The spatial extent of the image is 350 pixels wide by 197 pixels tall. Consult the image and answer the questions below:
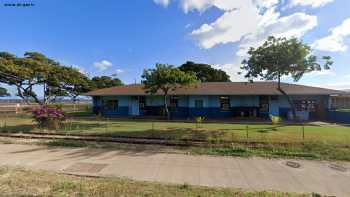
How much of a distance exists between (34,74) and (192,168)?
29114 mm

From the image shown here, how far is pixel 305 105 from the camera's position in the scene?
22062mm

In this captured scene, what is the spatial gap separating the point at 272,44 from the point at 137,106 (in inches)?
598

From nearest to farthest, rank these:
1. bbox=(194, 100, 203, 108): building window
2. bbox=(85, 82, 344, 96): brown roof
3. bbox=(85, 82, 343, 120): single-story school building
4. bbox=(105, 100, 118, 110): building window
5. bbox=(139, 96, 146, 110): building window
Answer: bbox=(85, 82, 344, 96): brown roof, bbox=(85, 82, 343, 120): single-story school building, bbox=(194, 100, 203, 108): building window, bbox=(139, 96, 146, 110): building window, bbox=(105, 100, 118, 110): building window

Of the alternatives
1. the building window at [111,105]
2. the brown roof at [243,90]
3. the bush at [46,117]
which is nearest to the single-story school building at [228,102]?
the brown roof at [243,90]

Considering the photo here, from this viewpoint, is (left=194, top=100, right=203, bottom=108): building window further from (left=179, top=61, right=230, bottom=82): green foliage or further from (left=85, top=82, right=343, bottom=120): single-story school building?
(left=179, top=61, right=230, bottom=82): green foliage

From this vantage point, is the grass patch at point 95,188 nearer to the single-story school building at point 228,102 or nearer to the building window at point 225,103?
the single-story school building at point 228,102

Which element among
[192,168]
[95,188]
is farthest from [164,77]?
[95,188]

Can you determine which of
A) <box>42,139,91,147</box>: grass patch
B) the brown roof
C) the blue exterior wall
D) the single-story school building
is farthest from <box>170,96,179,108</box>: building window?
<box>42,139,91,147</box>: grass patch

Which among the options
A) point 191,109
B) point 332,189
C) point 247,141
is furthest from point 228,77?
point 332,189

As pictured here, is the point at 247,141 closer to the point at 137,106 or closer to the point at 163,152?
the point at 163,152

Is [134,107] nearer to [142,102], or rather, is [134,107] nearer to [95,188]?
[142,102]

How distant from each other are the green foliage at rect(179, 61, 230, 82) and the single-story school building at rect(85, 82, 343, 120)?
696 inches

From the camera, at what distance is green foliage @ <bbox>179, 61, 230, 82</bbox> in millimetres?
42991

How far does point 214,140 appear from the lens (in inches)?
424
